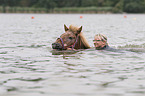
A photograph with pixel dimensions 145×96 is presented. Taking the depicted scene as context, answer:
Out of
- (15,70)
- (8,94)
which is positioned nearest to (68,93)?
(8,94)

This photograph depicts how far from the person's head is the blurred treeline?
12966 cm

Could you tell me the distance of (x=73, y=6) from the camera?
161 m

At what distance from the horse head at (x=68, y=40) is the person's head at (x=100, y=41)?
1030mm

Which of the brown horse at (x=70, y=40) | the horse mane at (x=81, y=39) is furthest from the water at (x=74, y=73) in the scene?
the brown horse at (x=70, y=40)

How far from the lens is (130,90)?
10.3 m

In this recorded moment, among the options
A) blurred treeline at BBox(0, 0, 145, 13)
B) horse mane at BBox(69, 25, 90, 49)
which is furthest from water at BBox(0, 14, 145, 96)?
blurred treeline at BBox(0, 0, 145, 13)

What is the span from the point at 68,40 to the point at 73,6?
145527 millimetres

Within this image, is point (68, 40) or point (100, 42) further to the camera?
point (100, 42)

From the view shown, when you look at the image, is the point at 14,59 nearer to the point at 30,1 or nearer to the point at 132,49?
the point at 132,49

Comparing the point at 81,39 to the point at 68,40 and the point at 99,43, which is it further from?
the point at 99,43

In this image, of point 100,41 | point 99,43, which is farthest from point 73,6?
point 100,41

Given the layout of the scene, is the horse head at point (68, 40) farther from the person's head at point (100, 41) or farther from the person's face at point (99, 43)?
the person's face at point (99, 43)

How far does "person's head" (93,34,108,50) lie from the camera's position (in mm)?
17453

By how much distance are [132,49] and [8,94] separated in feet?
33.6
